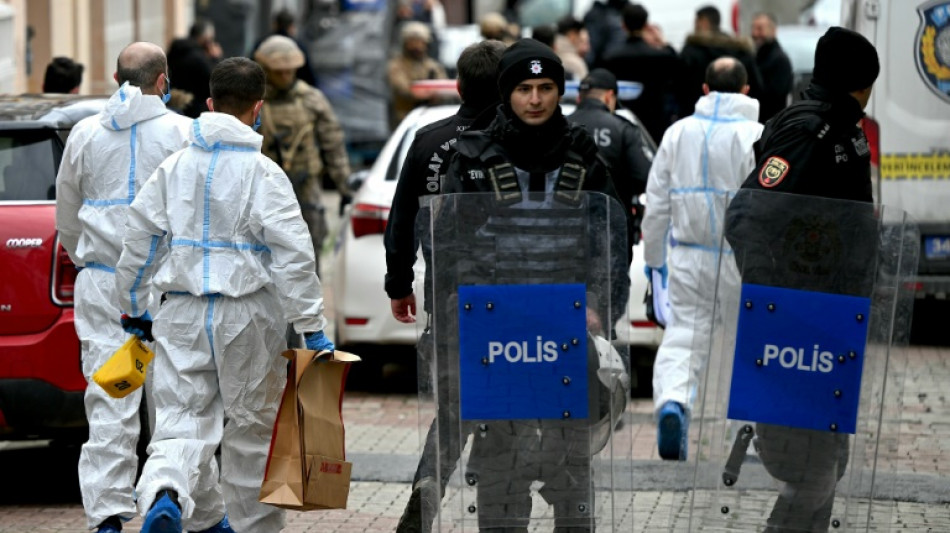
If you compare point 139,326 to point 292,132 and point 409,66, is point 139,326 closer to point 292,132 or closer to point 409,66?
point 292,132

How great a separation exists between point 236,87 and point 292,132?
634 cm

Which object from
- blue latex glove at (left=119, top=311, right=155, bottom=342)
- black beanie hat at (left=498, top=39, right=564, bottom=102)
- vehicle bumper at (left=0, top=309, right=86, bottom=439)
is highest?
black beanie hat at (left=498, top=39, right=564, bottom=102)

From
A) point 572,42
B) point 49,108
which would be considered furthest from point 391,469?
point 572,42

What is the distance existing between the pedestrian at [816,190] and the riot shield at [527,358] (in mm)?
463

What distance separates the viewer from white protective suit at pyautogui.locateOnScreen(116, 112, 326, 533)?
6816 mm

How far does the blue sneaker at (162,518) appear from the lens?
6660 mm

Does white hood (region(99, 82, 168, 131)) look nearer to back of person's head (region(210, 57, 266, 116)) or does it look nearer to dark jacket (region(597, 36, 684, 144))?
back of person's head (region(210, 57, 266, 116))

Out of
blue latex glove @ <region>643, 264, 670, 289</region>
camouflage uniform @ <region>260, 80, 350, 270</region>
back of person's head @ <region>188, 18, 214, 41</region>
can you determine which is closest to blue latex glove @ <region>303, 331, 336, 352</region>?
blue latex glove @ <region>643, 264, 670, 289</region>

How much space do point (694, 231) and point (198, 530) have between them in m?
3.26

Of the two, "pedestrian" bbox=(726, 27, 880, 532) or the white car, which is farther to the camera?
the white car

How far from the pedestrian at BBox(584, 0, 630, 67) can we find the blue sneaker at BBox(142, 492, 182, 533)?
1274 centimetres

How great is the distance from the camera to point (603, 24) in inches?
794

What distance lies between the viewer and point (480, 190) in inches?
241

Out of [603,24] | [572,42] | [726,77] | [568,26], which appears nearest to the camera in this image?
[726,77]
